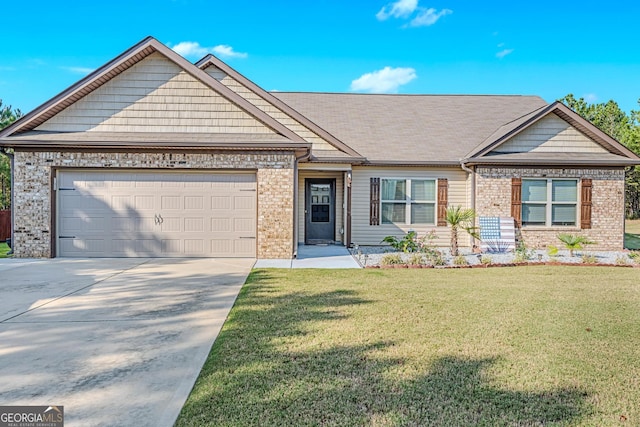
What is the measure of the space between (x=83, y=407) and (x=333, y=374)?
195 centimetres

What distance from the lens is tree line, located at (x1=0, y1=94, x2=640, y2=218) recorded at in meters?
21.2

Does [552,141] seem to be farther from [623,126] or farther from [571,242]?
[623,126]

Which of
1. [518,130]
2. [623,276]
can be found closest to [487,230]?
[518,130]

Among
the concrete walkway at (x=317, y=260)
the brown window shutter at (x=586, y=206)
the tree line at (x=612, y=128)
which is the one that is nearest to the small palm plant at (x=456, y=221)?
the concrete walkway at (x=317, y=260)

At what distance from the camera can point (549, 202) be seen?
1289 cm

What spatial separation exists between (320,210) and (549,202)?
7513 millimetres

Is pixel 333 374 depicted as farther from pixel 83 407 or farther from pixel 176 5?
pixel 176 5

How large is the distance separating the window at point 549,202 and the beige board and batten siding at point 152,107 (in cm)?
912

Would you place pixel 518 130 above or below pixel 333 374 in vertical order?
above

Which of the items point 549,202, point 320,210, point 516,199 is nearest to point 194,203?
point 320,210

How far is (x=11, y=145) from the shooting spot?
9.99 metres

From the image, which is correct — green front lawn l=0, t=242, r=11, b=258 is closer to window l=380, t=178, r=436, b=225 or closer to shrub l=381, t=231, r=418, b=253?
shrub l=381, t=231, r=418, b=253

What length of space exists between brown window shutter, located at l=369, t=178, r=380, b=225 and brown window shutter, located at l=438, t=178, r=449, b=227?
2046mm

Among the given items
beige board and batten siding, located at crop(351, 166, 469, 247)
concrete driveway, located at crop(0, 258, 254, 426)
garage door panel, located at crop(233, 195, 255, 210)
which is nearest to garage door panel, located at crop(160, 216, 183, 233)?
garage door panel, located at crop(233, 195, 255, 210)
